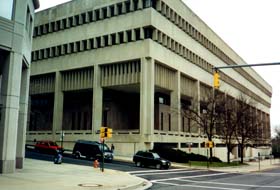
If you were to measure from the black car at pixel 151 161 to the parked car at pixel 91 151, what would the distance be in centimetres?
404

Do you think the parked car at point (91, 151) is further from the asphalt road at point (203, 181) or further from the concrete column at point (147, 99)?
the concrete column at point (147, 99)

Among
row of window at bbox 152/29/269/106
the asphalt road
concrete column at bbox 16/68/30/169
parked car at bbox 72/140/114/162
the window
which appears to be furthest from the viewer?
row of window at bbox 152/29/269/106

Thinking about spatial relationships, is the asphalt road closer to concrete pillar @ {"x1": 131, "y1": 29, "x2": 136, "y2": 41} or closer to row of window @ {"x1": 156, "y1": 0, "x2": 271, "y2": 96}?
concrete pillar @ {"x1": 131, "y1": 29, "x2": 136, "y2": 41}

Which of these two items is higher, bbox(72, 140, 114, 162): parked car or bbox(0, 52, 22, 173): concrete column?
bbox(0, 52, 22, 173): concrete column

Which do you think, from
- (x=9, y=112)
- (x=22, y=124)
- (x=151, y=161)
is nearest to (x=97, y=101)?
(x=151, y=161)

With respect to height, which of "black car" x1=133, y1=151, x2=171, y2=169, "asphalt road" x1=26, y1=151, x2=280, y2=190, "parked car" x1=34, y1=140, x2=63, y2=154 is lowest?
"asphalt road" x1=26, y1=151, x2=280, y2=190

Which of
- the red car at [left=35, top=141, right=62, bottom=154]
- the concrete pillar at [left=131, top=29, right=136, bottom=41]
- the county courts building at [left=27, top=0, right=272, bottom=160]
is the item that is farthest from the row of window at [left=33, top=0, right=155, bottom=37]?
the red car at [left=35, top=141, right=62, bottom=154]

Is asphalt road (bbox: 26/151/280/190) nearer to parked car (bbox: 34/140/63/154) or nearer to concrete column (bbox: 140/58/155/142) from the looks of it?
parked car (bbox: 34/140/63/154)

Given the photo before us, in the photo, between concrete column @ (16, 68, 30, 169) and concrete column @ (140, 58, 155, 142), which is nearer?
concrete column @ (16, 68, 30, 169)

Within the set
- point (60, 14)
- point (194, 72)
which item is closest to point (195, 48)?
point (194, 72)

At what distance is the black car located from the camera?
36125mm

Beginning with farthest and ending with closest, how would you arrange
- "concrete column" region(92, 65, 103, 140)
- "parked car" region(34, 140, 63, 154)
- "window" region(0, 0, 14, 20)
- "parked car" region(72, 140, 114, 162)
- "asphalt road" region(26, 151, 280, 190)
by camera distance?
"concrete column" region(92, 65, 103, 140) → "parked car" region(34, 140, 63, 154) → "parked car" region(72, 140, 114, 162) → "window" region(0, 0, 14, 20) → "asphalt road" region(26, 151, 280, 190)

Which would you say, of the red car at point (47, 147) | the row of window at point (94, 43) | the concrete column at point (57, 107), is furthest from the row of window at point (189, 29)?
the red car at point (47, 147)

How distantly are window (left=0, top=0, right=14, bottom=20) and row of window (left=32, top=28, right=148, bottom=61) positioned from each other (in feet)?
96.0
